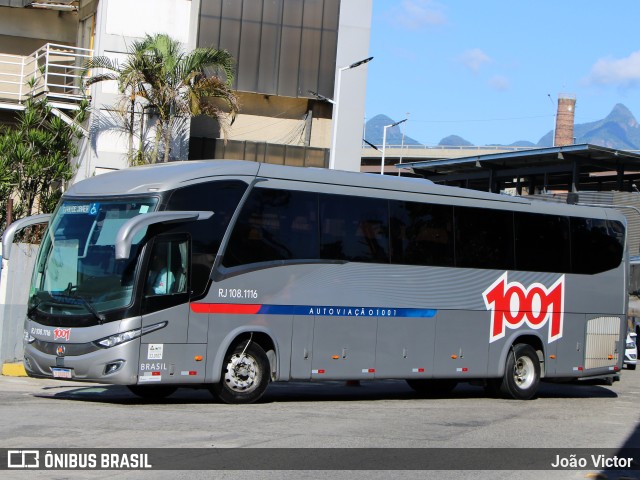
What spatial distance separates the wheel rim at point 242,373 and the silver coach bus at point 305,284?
0.03m

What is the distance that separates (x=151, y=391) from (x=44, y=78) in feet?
53.6

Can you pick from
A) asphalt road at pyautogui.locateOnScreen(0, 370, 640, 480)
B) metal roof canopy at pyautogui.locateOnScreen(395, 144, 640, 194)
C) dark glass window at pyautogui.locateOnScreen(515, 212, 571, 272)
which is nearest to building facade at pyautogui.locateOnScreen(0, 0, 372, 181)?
metal roof canopy at pyautogui.locateOnScreen(395, 144, 640, 194)

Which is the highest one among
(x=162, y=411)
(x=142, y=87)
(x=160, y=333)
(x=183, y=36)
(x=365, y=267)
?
(x=183, y=36)

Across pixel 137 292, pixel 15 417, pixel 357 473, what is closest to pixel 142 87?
pixel 137 292

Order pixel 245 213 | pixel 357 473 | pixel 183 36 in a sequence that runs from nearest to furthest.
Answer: pixel 357 473
pixel 245 213
pixel 183 36

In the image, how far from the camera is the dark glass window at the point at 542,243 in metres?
19.5

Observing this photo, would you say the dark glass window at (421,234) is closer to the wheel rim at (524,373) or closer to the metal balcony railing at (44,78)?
the wheel rim at (524,373)

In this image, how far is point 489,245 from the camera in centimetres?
1902

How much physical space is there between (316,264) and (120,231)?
12.8 ft

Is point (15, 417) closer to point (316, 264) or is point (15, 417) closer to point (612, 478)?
point (316, 264)

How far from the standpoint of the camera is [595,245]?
20.9m

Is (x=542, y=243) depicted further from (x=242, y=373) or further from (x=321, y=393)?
(x=242, y=373)

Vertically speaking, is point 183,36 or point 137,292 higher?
point 183,36

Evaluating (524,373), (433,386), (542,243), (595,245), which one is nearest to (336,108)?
(595,245)
